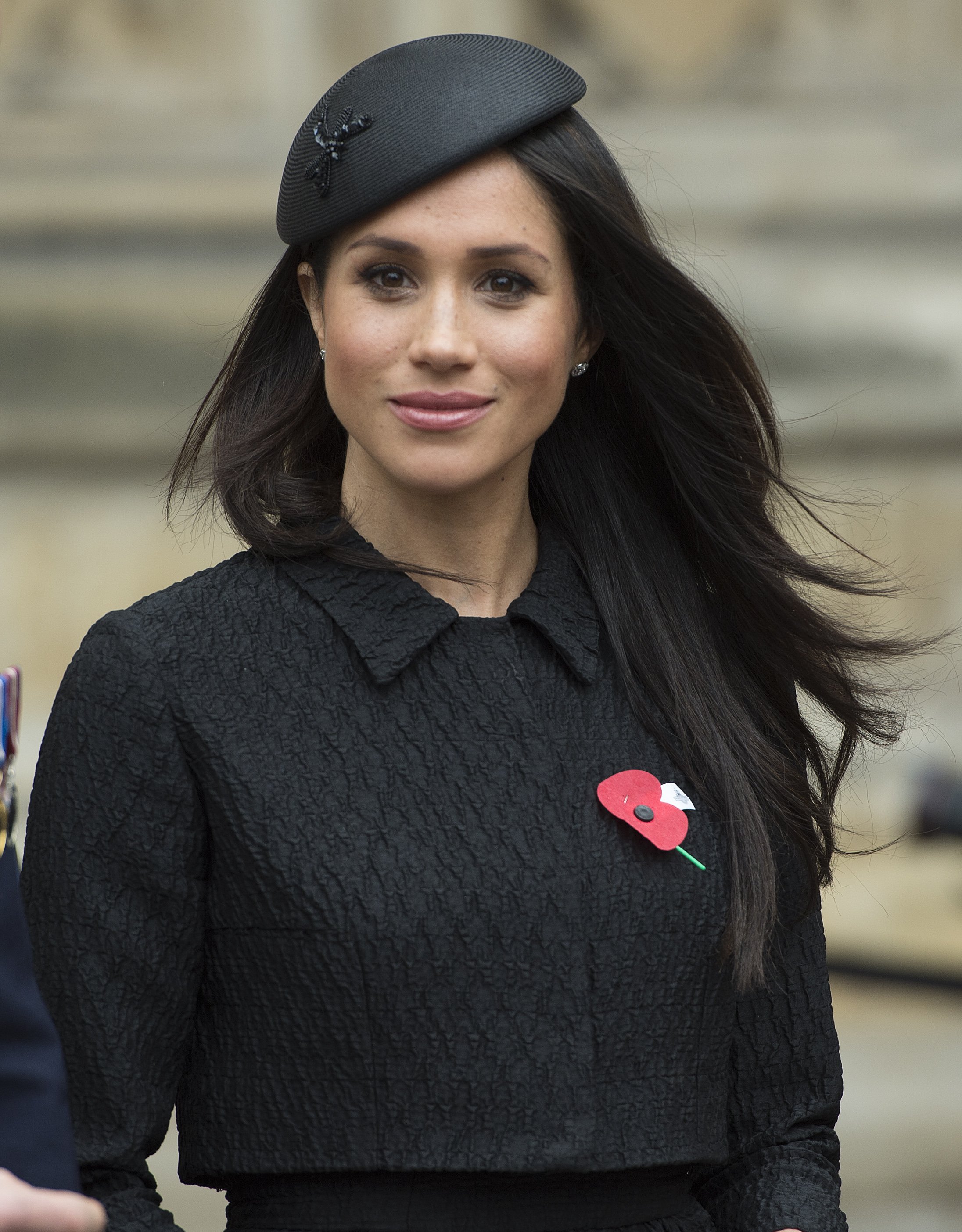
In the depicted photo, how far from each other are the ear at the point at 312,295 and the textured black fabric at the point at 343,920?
10.6 inches

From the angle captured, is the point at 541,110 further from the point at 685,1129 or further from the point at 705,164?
the point at 705,164

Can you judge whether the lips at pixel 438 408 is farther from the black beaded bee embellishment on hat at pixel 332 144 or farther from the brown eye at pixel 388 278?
the black beaded bee embellishment on hat at pixel 332 144

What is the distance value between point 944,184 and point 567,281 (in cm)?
359

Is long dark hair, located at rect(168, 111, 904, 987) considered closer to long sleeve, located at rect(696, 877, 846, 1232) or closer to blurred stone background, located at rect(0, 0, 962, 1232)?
long sleeve, located at rect(696, 877, 846, 1232)

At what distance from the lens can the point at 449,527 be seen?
193 centimetres

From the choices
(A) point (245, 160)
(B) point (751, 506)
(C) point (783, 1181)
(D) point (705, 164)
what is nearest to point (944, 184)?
(D) point (705, 164)

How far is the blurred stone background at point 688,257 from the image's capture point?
4.89 m

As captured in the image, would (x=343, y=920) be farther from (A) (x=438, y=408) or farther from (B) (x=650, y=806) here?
(A) (x=438, y=408)

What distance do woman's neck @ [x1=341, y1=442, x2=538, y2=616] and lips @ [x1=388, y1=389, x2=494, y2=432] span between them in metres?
0.11

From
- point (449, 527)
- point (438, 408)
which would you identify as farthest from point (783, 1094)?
point (438, 408)

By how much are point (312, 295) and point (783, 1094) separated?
922 mm

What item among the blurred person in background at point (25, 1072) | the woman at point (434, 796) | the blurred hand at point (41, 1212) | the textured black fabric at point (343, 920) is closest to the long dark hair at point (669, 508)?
the woman at point (434, 796)

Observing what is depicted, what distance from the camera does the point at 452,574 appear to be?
195cm

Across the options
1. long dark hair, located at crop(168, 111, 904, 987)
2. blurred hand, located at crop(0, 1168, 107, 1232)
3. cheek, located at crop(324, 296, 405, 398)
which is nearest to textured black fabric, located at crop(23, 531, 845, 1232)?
long dark hair, located at crop(168, 111, 904, 987)
